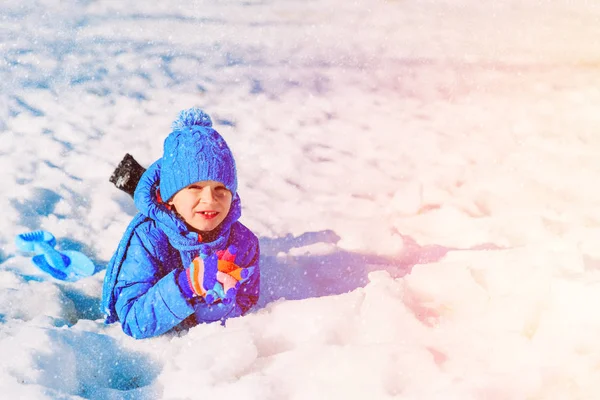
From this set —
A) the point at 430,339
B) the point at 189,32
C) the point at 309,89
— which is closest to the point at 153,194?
the point at 430,339

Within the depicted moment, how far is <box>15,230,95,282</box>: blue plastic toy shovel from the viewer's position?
2.35m

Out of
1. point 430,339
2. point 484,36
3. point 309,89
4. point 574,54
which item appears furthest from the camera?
point 484,36

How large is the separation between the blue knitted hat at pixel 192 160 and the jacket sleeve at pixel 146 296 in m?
0.23

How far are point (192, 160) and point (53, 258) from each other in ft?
2.89

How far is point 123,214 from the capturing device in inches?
111

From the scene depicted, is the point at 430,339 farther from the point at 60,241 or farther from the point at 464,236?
the point at 60,241

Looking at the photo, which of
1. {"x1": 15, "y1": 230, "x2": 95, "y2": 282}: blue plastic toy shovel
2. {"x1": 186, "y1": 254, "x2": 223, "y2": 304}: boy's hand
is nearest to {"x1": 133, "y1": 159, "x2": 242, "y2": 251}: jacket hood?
{"x1": 186, "y1": 254, "x2": 223, "y2": 304}: boy's hand

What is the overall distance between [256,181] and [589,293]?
194 cm

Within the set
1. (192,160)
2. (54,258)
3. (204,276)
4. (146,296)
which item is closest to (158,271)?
(146,296)

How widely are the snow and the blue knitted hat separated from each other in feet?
1.66

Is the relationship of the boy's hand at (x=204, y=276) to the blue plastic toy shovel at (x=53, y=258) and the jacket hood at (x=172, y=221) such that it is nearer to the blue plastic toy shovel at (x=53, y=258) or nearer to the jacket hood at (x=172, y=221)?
the jacket hood at (x=172, y=221)

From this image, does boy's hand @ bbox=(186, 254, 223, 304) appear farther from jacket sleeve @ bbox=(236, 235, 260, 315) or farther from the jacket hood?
jacket sleeve @ bbox=(236, 235, 260, 315)

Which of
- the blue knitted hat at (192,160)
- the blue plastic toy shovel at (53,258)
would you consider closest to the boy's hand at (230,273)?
the blue knitted hat at (192,160)

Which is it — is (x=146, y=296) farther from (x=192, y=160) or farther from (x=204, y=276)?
(x=192, y=160)
